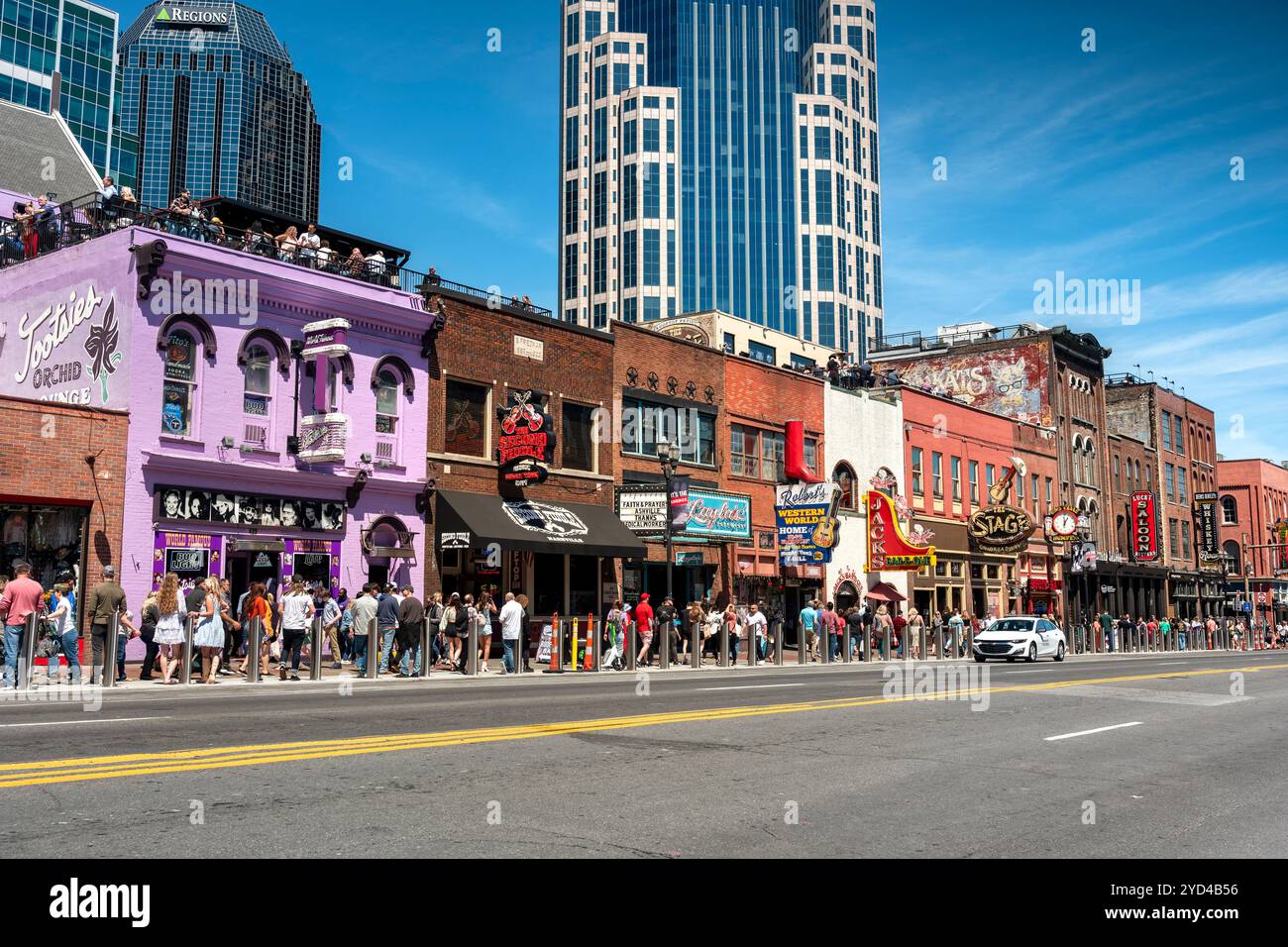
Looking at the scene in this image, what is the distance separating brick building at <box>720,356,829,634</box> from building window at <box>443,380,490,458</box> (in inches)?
398

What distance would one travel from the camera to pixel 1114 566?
64.2 meters

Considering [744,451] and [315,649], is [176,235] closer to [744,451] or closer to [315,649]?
[315,649]

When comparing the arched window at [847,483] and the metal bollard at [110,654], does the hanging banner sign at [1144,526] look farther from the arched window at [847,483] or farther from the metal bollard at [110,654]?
the metal bollard at [110,654]

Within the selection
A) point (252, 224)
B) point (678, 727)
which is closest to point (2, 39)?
point (252, 224)

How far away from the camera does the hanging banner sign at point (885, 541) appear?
42625mm

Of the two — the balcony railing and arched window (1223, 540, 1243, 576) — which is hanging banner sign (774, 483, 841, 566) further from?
arched window (1223, 540, 1243, 576)

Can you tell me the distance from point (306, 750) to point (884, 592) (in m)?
36.1

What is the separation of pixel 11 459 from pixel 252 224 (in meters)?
8.26

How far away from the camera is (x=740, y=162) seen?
14525 centimetres

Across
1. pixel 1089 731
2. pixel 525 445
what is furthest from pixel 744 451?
pixel 1089 731

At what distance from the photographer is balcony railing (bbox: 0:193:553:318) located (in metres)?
24.8

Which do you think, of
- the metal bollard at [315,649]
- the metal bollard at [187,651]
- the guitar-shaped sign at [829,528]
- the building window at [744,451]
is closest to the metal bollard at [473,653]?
the metal bollard at [315,649]

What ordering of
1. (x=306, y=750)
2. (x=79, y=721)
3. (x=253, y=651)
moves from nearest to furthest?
(x=306, y=750) → (x=79, y=721) → (x=253, y=651)

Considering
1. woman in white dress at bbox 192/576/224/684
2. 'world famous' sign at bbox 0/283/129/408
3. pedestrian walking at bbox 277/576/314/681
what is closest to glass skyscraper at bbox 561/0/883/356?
'world famous' sign at bbox 0/283/129/408
